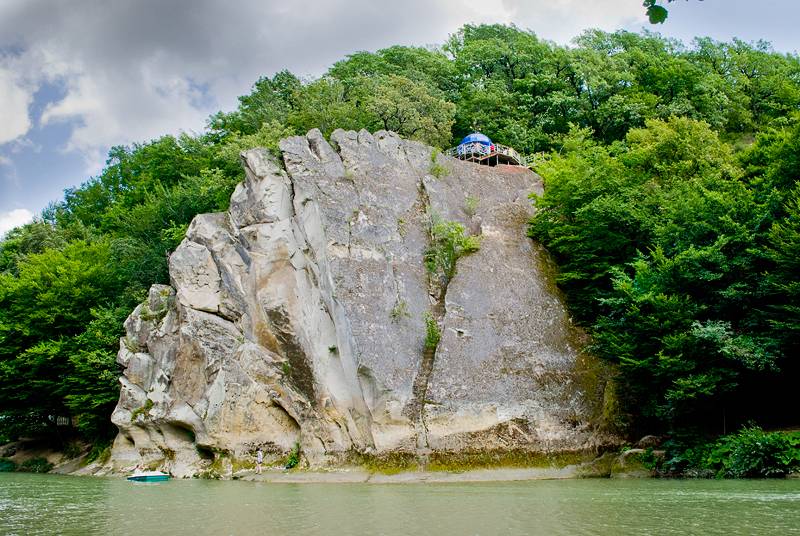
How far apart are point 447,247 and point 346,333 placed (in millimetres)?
6679

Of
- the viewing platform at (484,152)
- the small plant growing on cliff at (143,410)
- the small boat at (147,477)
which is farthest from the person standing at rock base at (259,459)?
the viewing platform at (484,152)

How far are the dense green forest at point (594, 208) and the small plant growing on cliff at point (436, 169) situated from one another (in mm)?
5366

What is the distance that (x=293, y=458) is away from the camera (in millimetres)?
26156

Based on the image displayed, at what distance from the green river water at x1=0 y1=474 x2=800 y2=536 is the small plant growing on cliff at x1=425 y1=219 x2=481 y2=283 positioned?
10949 mm

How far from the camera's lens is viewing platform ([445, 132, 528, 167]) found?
41.2 m

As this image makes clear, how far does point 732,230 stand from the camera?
2350 centimetres

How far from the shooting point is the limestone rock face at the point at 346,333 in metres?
24.8

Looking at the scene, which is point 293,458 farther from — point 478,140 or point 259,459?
point 478,140

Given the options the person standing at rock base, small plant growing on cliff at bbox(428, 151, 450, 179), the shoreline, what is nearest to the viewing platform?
small plant growing on cliff at bbox(428, 151, 450, 179)

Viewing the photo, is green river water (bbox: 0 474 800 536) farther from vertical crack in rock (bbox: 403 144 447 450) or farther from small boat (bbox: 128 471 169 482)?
small boat (bbox: 128 471 169 482)

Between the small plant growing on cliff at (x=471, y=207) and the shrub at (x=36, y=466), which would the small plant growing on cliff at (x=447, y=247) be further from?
the shrub at (x=36, y=466)

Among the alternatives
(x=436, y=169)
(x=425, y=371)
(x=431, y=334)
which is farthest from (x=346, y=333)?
(x=436, y=169)

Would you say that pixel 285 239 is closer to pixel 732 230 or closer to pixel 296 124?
pixel 296 124

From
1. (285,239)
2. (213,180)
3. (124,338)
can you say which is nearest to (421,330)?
(285,239)
